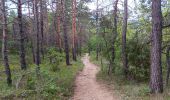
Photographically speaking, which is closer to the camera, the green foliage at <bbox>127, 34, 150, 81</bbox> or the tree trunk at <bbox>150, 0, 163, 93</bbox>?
the tree trunk at <bbox>150, 0, 163, 93</bbox>

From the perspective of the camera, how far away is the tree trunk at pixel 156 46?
11.0 metres

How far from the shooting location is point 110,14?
20719 mm

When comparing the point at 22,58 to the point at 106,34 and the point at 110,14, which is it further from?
the point at 110,14

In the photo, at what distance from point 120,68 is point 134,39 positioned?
10.6 ft

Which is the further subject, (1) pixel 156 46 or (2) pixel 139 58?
(2) pixel 139 58

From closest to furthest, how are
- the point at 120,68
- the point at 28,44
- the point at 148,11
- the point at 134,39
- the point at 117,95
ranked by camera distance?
the point at 117,95, the point at 134,39, the point at 120,68, the point at 148,11, the point at 28,44

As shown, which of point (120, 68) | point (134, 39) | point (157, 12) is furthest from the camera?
point (120, 68)

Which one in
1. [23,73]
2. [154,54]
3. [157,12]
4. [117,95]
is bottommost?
[117,95]

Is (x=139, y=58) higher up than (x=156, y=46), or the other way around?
(x=156, y=46)

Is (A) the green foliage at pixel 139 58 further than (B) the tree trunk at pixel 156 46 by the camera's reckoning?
Yes

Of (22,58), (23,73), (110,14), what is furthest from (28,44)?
(23,73)

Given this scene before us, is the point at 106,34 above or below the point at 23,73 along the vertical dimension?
above

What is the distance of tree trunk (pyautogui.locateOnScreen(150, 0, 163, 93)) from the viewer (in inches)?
435

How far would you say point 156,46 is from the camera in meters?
11.2
